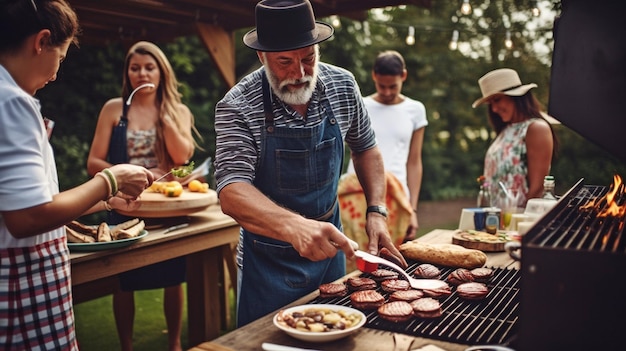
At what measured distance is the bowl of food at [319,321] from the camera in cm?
171

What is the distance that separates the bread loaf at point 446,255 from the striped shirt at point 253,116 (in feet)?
2.37

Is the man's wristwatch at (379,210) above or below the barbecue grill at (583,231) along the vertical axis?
below

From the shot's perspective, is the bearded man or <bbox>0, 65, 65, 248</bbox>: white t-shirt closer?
<bbox>0, 65, 65, 248</bbox>: white t-shirt

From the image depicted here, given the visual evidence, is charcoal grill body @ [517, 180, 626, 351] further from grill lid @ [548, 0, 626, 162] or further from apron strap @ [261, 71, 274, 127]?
apron strap @ [261, 71, 274, 127]

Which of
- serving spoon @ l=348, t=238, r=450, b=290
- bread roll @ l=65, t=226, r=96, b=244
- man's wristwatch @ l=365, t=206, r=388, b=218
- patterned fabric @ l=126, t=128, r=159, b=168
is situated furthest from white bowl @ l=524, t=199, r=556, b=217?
patterned fabric @ l=126, t=128, r=159, b=168

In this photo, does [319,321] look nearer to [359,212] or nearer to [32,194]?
[32,194]

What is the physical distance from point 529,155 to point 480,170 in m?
11.2

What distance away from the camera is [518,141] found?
14.1ft

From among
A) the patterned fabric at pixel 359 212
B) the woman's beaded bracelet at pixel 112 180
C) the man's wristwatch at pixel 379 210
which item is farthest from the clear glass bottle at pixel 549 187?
the woman's beaded bracelet at pixel 112 180

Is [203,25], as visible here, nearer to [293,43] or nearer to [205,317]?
[205,317]

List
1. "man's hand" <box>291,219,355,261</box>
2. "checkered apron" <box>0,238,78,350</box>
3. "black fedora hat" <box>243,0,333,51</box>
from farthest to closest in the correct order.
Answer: "black fedora hat" <box>243,0,333,51</box>
"man's hand" <box>291,219,355,261</box>
"checkered apron" <box>0,238,78,350</box>

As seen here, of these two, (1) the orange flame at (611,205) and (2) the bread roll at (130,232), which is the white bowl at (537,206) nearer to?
(1) the orange flame at (611,205)

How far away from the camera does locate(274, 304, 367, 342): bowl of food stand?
5.61 feet

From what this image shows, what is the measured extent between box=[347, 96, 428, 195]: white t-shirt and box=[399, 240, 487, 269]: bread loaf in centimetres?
250
